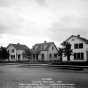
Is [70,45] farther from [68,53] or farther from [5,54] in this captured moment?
[5,54]

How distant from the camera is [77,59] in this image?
43844mm

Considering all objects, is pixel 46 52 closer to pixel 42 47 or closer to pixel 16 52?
pixel 42 47

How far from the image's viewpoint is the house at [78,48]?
43500 millimetres

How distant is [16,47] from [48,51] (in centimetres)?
1455

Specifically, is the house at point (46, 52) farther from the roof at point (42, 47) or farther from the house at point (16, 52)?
the house at point (16, 52)

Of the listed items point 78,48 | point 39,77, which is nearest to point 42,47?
point 78,48

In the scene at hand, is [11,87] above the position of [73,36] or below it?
below

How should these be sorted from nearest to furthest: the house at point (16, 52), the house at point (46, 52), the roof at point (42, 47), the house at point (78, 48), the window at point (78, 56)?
the house at point (78, 48)
the window at point (78, 56)
the house at point (46, 52)
the roof at point (42, 47)
the house at point (16, 52)

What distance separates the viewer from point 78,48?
44656 mm

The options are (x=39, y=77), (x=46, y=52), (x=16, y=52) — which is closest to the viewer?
(x=39, y=77)

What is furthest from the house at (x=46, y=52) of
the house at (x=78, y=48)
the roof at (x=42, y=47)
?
the house at (x=78, y=48)

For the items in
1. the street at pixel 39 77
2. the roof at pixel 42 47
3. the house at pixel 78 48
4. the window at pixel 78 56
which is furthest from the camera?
the roof at pixel 42 47

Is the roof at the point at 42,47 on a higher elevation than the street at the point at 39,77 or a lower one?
higher

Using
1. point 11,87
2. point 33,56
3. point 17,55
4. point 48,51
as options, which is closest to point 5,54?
point 17,55
